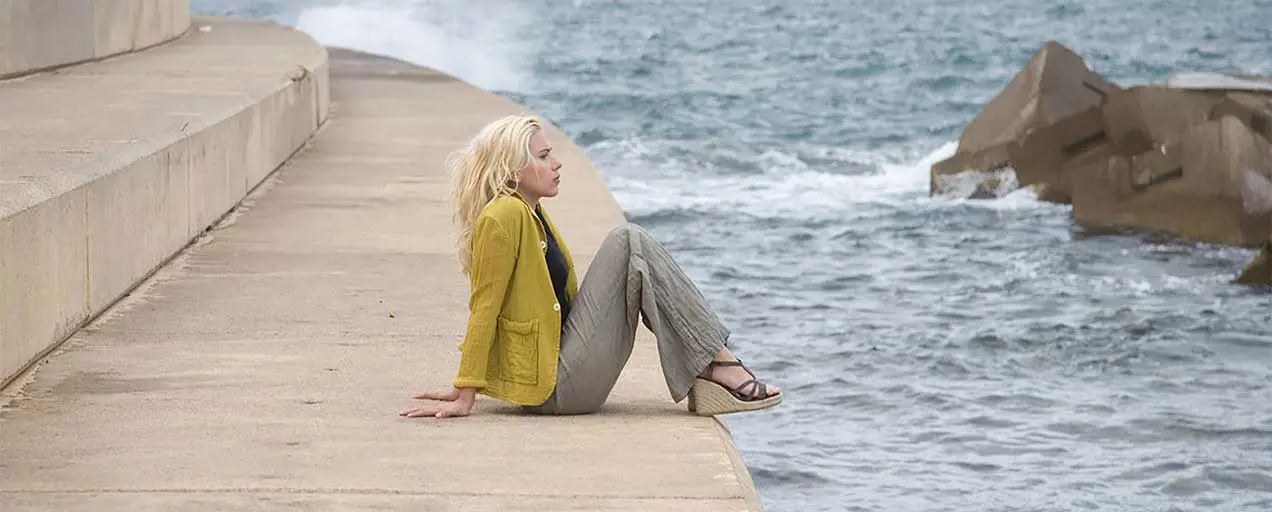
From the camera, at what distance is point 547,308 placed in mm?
6055

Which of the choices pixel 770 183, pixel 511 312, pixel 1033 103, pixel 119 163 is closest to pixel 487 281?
pixel 511 312

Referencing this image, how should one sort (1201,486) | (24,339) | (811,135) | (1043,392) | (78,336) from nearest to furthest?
1. (24,339)
2. (78,336)
3. (1201,486)
4. (1043,392)
5. (811,135)

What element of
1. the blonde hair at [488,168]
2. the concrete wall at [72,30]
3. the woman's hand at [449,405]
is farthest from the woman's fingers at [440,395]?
the concrete wall at [72,30]

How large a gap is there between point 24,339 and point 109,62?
870 cm

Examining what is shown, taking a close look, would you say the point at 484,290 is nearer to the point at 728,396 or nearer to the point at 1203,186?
the point at 728,396

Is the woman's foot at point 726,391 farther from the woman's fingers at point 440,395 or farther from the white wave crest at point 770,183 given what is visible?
the white wave crest at point 770,183

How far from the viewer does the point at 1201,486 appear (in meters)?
10.4

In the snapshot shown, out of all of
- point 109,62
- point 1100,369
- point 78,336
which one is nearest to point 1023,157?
point 1100,369

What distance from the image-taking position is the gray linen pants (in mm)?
6117

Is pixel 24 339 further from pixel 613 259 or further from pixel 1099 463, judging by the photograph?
pixel 1099 463

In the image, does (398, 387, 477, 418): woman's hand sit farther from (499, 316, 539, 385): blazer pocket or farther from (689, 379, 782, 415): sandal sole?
(689, 379, 782, 415): sandal sole

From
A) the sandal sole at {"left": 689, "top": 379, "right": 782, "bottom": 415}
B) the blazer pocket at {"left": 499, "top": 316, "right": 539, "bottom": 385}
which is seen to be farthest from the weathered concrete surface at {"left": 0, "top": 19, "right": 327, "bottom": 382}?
the sandal sole at {"left": 689, "top": 379, "right": 782, "bottom": 415}

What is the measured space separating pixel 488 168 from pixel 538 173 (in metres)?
0.15

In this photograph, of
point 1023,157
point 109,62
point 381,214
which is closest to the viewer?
point 381,214
